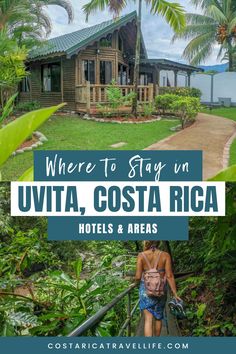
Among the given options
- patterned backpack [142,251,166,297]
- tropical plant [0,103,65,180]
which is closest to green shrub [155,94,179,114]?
patterned backpack [142,251,166,297]

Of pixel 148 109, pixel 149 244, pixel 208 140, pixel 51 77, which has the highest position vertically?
pixel 51 77

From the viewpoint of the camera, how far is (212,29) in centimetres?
138

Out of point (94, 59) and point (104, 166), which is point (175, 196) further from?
point (94, 59)

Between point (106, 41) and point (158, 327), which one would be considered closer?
point (158, 327)

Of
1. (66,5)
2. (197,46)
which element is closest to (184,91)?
(197,46)

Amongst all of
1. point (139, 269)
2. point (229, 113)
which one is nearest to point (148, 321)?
point (139, 269)

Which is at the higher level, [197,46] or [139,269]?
[197,46]

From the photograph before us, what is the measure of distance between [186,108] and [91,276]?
702 millimetres

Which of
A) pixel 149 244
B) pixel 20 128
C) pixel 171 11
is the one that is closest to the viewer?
pixel 20 128

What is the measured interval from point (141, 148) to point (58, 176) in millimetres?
320

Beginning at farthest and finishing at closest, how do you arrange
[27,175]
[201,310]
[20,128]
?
[201,310] → [27,175] → [20,128]

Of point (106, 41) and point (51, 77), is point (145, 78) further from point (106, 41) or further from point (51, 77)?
point (51, 77)

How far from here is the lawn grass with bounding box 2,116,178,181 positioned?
1.26 metres

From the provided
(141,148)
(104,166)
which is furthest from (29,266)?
(141,148)
